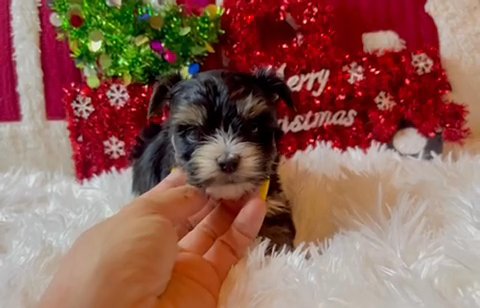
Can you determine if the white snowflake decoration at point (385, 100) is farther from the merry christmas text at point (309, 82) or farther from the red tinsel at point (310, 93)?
the merry christmas text at point (309, 82)

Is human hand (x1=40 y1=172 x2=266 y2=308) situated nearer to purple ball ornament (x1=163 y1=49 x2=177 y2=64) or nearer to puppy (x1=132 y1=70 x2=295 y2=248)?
puppy (x1=132 y1=70 x2=295 y2=248)

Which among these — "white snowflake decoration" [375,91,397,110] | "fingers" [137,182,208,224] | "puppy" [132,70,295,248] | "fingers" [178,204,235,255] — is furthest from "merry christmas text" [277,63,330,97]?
"fingers" [137,182,208,224]

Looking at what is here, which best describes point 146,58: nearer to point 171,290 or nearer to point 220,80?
point 220,80

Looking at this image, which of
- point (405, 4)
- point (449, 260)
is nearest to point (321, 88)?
point (405, 4)

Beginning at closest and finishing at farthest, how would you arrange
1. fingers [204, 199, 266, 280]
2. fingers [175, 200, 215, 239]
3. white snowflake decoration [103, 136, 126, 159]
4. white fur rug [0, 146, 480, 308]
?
1. white fur rug [0, 146, 480, 308]
2. fingers [204, 199, 266, 280]
3. fingers [175, 200, 215, 239]
4. white snowflake decoration [103, 136, 126, 159]

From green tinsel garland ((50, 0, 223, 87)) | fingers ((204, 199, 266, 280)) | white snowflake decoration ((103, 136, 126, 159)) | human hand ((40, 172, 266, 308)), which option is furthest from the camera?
white snowflake decoration ((103, 136, 126, 159))

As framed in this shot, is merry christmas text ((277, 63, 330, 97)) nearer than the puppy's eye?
No
